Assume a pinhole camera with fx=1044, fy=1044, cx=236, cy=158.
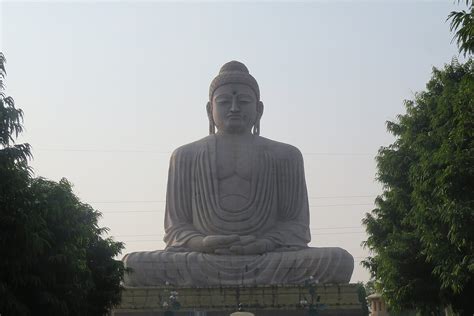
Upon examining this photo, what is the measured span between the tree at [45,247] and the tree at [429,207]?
637 cm

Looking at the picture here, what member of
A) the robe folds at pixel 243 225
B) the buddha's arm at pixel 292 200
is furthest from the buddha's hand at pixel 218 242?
the buddha's arm at pixel 292 200

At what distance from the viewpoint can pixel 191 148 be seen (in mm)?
25797

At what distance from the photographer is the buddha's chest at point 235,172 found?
2520cm

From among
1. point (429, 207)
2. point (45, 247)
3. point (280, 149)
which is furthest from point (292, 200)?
point (45, 247)

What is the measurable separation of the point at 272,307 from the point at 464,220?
5.27 metres

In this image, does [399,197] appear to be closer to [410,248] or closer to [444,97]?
[410,248]

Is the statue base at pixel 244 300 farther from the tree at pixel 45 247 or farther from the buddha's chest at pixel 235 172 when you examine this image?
the buddha's chest at pixel 235 172

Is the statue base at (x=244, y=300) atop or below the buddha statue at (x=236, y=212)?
below

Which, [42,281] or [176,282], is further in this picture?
[176,282]

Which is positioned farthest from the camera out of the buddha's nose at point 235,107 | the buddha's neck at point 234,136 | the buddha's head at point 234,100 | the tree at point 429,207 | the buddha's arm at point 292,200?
the buddha's neck at point 234,136

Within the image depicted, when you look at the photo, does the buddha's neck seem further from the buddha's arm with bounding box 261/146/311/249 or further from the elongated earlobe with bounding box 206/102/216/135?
the buddha's arm with bounding box 261/146/311/249

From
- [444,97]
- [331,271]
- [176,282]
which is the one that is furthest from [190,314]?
[444,97]

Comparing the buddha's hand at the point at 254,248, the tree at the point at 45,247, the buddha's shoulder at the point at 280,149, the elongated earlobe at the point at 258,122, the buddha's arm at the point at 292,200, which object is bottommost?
the tree at the point at 45,247

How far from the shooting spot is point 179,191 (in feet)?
83.7
